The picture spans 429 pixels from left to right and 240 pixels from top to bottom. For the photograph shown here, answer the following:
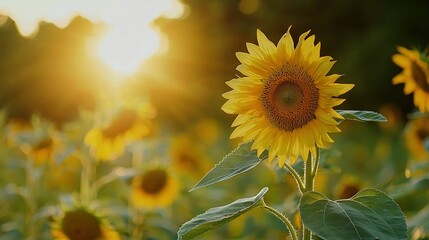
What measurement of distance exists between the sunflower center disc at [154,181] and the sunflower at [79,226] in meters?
0.66

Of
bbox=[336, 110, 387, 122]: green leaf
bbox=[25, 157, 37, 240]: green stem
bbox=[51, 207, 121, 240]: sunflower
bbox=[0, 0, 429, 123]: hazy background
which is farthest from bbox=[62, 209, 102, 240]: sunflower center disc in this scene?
bbox=[0, 0, 429, 123]: hazy background

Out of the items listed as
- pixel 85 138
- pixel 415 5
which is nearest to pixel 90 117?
pixel 85 138

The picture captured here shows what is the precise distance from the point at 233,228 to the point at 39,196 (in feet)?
4.02

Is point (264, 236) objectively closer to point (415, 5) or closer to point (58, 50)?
point (58, 50)

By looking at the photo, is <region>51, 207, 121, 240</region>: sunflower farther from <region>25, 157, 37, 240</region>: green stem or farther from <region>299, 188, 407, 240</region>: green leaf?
<region>299, 188, 407, 240</region>: green leaf

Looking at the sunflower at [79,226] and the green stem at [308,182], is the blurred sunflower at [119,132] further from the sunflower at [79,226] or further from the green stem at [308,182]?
the green stem at [308,182]

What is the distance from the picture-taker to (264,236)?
3.09 meters

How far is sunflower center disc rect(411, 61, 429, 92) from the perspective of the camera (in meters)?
2.39

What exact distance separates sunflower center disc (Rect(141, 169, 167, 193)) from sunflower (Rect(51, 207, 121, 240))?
2.17 feet

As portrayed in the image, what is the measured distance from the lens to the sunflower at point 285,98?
1.46m

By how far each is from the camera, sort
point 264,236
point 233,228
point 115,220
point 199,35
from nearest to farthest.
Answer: point 115,220
point 264,236
point 233,228
point 199,35

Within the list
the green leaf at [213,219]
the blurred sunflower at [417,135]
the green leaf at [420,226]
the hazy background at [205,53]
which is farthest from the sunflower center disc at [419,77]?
the hazy background at [205,53]

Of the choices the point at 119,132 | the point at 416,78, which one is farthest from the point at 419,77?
the point at 119,132

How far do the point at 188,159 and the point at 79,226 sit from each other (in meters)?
2.48
